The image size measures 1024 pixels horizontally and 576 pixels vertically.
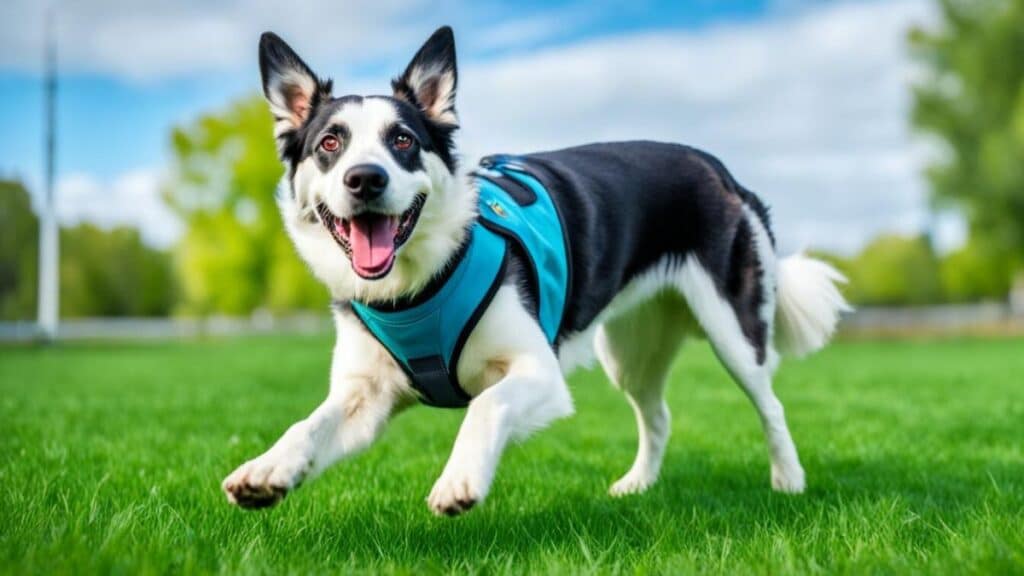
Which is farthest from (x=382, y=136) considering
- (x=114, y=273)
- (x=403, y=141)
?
(x=114, y=273)

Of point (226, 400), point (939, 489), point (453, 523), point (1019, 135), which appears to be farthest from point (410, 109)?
point (1019, 135)

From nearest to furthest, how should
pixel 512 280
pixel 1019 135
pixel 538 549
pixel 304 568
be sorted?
pixel 304 568 < pixel 538 549 < pixel 512 280 < pixel 1019 135

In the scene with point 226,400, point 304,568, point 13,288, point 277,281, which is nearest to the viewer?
point 304,568

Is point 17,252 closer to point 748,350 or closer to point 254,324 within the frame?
point 254,324

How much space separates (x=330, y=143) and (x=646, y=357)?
8.35ft

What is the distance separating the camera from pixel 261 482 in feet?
11.0

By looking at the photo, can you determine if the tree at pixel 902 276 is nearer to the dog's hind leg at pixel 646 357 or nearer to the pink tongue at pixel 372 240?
the dog's hind leg at pixel 646 357

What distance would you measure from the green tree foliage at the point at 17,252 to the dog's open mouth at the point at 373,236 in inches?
2116

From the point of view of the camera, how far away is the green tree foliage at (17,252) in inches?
2037

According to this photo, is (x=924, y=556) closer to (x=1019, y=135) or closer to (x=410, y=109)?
(x=410, y=109)

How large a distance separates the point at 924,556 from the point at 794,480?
182 cm

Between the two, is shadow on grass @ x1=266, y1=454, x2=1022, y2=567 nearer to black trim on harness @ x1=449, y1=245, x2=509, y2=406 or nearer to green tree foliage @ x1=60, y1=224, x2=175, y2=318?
black trim on harness @ x1=449, y1=245, x2=509, y2=406

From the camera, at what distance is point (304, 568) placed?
3234 millimetres

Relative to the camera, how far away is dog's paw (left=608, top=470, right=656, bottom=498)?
5202mm
